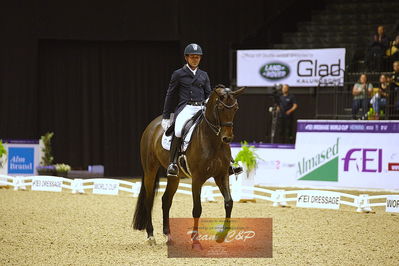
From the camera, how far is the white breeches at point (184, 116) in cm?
818

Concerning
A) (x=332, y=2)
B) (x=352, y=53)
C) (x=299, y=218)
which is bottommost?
(x=299, y=218)

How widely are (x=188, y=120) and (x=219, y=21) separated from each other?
520 inches

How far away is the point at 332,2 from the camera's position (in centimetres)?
2275

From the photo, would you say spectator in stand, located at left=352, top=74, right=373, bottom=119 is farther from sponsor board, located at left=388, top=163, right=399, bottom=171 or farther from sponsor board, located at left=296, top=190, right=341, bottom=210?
sponsor board, located at left=296, top=190, right=341, bottom=210

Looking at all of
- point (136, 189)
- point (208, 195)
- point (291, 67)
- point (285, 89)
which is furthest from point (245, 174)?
point (291, 67)

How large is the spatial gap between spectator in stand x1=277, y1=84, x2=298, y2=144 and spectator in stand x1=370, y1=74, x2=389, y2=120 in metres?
2.33

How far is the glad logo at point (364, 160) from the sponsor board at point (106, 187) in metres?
5.03

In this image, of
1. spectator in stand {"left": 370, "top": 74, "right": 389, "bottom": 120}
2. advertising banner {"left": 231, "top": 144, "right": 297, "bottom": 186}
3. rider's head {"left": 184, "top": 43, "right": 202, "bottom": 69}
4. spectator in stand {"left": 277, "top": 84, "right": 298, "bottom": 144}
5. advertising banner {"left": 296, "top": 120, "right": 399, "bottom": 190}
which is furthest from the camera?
spectator in stand {"left": 277, "top": 84, "right": 298, "bottom": 144}

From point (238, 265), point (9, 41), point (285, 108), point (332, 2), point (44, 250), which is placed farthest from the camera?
point (332, 2)

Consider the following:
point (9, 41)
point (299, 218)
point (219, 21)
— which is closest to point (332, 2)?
point (219, 21)

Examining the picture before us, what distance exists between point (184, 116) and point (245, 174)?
19.9 ft

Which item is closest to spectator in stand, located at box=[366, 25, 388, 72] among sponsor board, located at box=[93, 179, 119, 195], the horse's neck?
sponsor board, located at box=[93, 179, 119, 195]

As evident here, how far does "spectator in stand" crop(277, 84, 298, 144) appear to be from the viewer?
730 inches

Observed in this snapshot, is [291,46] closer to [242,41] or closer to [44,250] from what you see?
[242,41]
